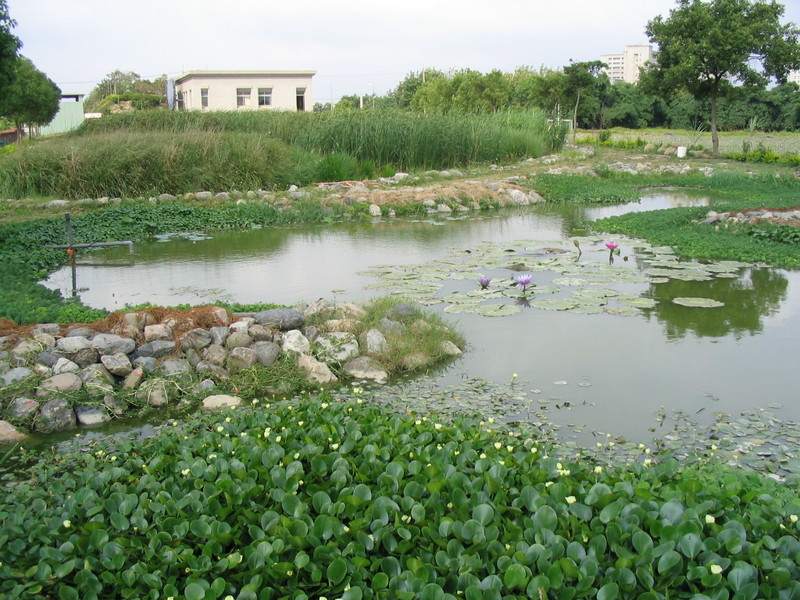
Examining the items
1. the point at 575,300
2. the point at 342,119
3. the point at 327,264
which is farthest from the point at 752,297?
the point at 342,119

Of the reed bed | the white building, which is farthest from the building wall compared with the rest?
the reed bed

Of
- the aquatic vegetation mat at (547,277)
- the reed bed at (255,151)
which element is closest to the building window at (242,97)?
the reed bed at (255,151)

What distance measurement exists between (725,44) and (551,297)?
18329 mm

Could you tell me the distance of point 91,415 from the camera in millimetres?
4465

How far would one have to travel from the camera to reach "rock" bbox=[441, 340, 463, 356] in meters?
5.39

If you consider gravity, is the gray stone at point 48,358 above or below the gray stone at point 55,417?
above

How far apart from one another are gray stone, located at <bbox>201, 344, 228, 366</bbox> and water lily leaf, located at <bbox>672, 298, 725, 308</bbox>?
4186 mm

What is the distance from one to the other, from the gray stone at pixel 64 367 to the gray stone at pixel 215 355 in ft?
2.62

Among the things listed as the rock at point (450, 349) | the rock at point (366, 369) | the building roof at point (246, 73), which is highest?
the building roof at point (246, 73)

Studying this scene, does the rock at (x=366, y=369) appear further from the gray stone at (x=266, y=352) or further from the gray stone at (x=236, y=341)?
the gray stone at (x=236, y=341)

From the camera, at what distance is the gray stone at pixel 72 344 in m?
4.86

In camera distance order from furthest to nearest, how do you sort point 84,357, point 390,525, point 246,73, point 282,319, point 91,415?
point 246,73 → point 282,319 → point 84,357 → point 91,415 → point 390,525

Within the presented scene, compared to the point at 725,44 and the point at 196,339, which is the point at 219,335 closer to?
the point at 196,339

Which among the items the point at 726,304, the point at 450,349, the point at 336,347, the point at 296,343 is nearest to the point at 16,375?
the point at 296,343
